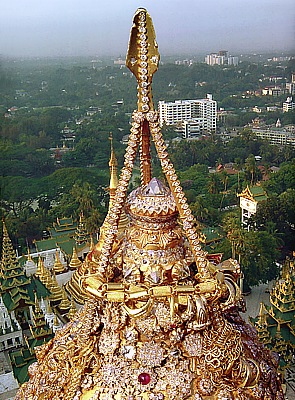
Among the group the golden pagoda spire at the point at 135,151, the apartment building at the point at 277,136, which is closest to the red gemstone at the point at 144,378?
the golden pagoda spire at the point at 135,151

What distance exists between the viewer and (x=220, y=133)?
15836 mm

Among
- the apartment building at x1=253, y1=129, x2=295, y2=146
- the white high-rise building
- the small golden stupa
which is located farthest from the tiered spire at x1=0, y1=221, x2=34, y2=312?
the apartment building at x1=253, y1=129, x2=295, y2=146

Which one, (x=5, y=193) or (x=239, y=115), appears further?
(x=239, y=115)

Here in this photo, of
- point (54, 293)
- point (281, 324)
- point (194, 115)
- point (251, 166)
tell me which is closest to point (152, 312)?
point (281, 324)

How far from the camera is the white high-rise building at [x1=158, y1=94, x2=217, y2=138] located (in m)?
13.4

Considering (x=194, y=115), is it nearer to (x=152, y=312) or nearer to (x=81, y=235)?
(x=81, y=235)

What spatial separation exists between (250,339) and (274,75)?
44.3 ft

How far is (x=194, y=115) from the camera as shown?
14797 millimetres

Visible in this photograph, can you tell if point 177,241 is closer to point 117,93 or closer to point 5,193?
point 117,93

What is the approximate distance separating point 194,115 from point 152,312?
13.8m

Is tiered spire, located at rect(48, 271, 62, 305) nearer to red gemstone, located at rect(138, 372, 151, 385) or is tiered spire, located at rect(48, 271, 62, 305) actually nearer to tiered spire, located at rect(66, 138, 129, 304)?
Result: tiered spire, located at rect(66, 138, 129, 304)

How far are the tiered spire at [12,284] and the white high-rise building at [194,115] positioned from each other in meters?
7.41

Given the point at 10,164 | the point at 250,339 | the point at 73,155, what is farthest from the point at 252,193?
the point at 250,339

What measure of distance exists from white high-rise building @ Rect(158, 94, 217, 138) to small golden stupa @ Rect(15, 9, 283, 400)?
1137 centimetres
